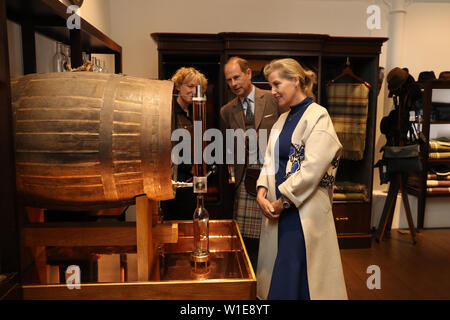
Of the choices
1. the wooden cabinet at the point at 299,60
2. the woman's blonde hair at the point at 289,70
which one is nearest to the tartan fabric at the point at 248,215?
the woman's blonde hair at the point at 289,70

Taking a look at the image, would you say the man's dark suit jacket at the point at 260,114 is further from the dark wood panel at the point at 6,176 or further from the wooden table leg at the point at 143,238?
the dark wood panel at the point at 6,176

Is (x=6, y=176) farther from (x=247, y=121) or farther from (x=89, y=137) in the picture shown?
(x=247, y=121)

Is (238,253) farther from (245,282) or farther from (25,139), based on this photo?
(25,139)

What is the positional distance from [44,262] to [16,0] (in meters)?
0.99

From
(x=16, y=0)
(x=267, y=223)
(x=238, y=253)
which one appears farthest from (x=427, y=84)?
(x=16, y=0)

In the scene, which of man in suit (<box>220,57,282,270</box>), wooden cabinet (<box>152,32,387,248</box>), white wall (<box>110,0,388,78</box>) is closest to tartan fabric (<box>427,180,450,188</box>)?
wooden cabinet (<box>152,32,387,248</box>)

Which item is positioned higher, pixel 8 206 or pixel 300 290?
pixel 8 206

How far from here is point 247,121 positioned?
2410 mm

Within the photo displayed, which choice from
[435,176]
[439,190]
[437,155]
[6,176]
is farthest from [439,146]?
[6,176]

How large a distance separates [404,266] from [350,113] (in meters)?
1.48

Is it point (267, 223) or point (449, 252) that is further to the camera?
point (449, 252)

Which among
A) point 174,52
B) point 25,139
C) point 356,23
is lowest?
point 25,139

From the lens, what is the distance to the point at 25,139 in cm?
97

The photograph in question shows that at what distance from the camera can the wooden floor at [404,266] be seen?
256 centimetres
